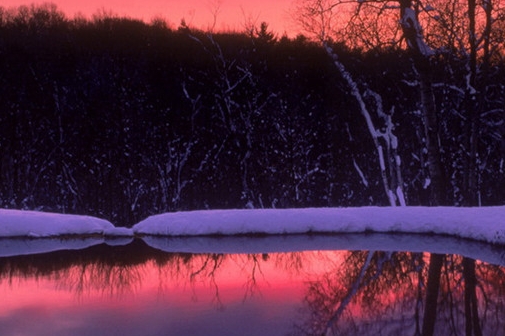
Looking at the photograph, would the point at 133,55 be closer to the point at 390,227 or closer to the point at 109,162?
the point at 109,162

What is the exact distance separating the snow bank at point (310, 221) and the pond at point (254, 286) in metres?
0.52

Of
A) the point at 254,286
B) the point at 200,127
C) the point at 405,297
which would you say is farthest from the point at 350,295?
the point at 200,127

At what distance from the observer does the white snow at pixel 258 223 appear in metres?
19.2

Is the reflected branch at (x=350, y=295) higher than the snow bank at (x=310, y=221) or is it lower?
lower

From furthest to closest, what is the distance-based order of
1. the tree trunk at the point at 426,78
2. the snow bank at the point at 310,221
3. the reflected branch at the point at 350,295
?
the tree trunk at the point at 426,78 < the snow bank at the point at 310,221 < the reflected branch at the point at 350,295

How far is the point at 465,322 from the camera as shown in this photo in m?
9.52

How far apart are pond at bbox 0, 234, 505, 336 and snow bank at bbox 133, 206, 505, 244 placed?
1.70 ft

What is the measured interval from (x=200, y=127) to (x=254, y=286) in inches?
814

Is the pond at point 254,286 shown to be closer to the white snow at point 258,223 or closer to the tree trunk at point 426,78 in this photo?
the white snow at point 258,223

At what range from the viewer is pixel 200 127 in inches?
1294

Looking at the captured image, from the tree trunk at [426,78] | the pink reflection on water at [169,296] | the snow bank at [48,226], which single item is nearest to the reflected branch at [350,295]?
the pink reflection on water at [169,296]

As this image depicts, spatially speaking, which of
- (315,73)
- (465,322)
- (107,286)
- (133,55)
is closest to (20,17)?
(133,55)

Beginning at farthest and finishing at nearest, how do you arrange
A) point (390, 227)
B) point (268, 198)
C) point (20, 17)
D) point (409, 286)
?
1. point (20, 17)
2. point (268, 198)
3. point (390, 227)
4. point (409, 286)

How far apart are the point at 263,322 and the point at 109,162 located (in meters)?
22.6
